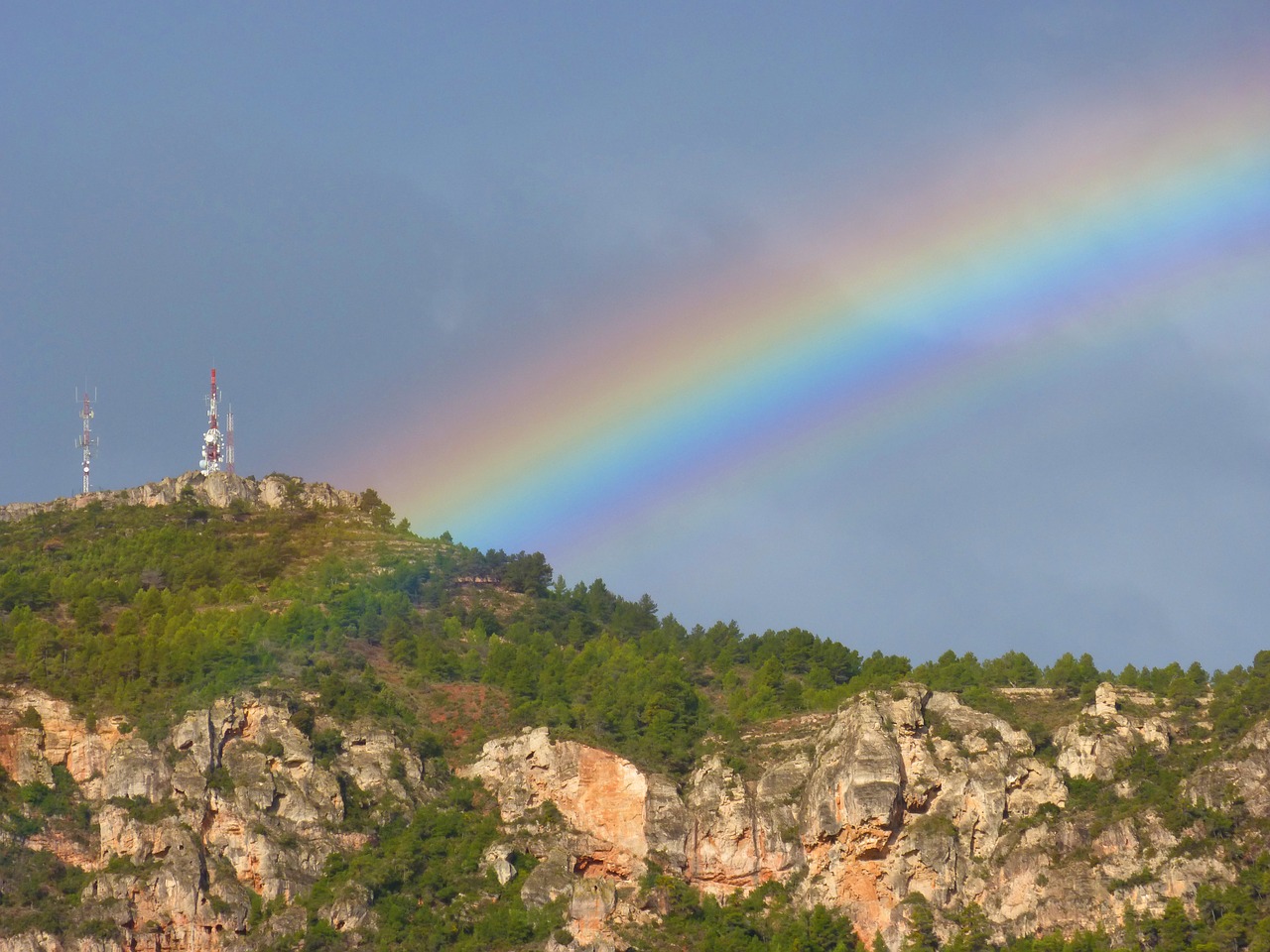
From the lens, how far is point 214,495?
186 m

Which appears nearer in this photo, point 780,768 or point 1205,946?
point 1205,946

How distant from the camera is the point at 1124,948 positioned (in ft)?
372

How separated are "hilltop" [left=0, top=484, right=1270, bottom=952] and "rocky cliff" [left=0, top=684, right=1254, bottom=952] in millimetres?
164

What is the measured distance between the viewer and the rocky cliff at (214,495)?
186 meters

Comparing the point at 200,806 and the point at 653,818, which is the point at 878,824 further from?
the point at 200,806

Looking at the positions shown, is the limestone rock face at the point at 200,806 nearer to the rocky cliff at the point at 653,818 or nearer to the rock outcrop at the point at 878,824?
the rocky cliff at the point at 653,818

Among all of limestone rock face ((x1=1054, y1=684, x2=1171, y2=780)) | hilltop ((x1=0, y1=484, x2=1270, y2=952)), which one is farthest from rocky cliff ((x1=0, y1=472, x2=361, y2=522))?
limestone rock face ((x1=1054, y1=684, x2=1171, y2=780))

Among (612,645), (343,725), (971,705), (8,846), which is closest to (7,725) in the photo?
(8,846)

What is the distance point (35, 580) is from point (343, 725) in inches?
1275

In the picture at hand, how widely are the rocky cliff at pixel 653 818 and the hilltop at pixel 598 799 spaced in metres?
0.16

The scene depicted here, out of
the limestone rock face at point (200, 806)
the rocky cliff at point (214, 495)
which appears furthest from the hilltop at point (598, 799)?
the rocky cliff at point (214, 495)

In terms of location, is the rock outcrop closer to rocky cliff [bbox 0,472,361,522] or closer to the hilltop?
the hilltop

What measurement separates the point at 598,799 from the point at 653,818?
3.44 metres

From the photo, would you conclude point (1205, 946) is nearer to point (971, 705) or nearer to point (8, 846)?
point (971, 705)
